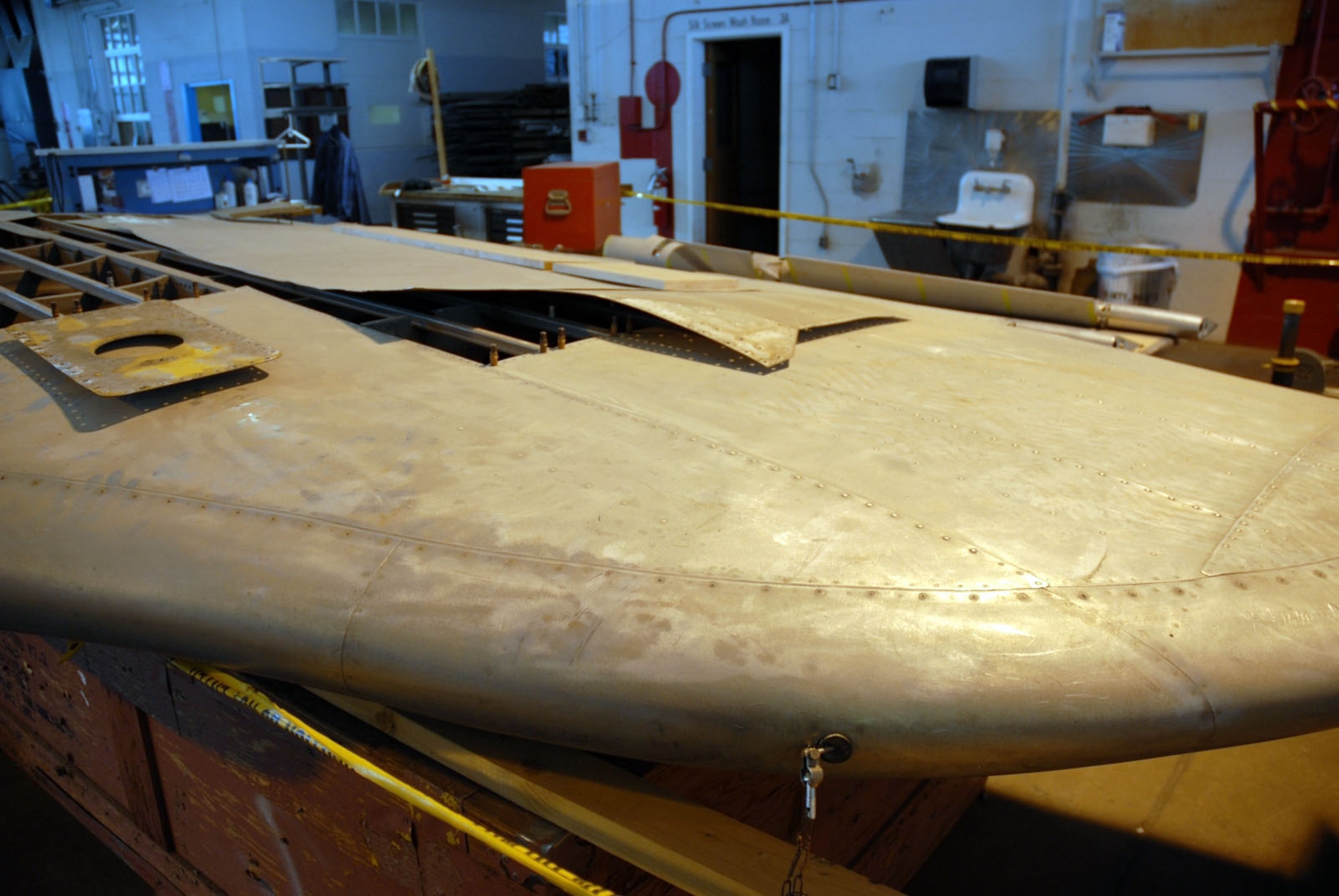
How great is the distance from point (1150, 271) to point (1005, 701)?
6777mm

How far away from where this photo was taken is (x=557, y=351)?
9.96 feet

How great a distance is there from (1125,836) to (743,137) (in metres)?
9.23

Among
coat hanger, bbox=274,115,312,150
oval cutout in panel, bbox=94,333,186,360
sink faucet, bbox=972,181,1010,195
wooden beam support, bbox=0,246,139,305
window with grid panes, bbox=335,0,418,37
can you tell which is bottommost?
oval cutout in panel, bbox=94,333,186,360

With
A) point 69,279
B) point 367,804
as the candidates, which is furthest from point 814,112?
point 367,804

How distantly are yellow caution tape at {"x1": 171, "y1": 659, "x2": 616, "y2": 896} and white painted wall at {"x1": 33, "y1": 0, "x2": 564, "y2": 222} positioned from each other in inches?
515

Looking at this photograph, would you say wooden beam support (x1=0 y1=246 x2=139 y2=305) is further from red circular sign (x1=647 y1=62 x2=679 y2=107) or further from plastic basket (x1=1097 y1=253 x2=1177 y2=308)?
red circular sign (x1=647 y1=62 x2=679 y2=107)

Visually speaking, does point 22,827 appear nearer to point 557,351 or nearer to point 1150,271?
point 557,351

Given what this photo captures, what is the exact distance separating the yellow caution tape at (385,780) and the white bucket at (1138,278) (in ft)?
22.6

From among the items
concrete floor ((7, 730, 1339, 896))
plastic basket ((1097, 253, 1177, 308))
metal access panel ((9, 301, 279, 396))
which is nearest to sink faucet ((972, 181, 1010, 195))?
plastic basket ((1097, 253, 1177, 308))

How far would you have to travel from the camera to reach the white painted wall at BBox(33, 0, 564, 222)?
13352mm

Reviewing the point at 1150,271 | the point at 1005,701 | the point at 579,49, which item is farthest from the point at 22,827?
the point at 579,49

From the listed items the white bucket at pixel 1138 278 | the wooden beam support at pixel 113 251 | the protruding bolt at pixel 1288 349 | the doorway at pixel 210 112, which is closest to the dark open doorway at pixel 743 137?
the white bucket at pixel 1138 278

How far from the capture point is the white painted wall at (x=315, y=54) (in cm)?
1335

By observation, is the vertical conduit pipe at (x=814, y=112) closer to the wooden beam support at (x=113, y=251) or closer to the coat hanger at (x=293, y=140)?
the coat hanger at (x=293, y=140)
